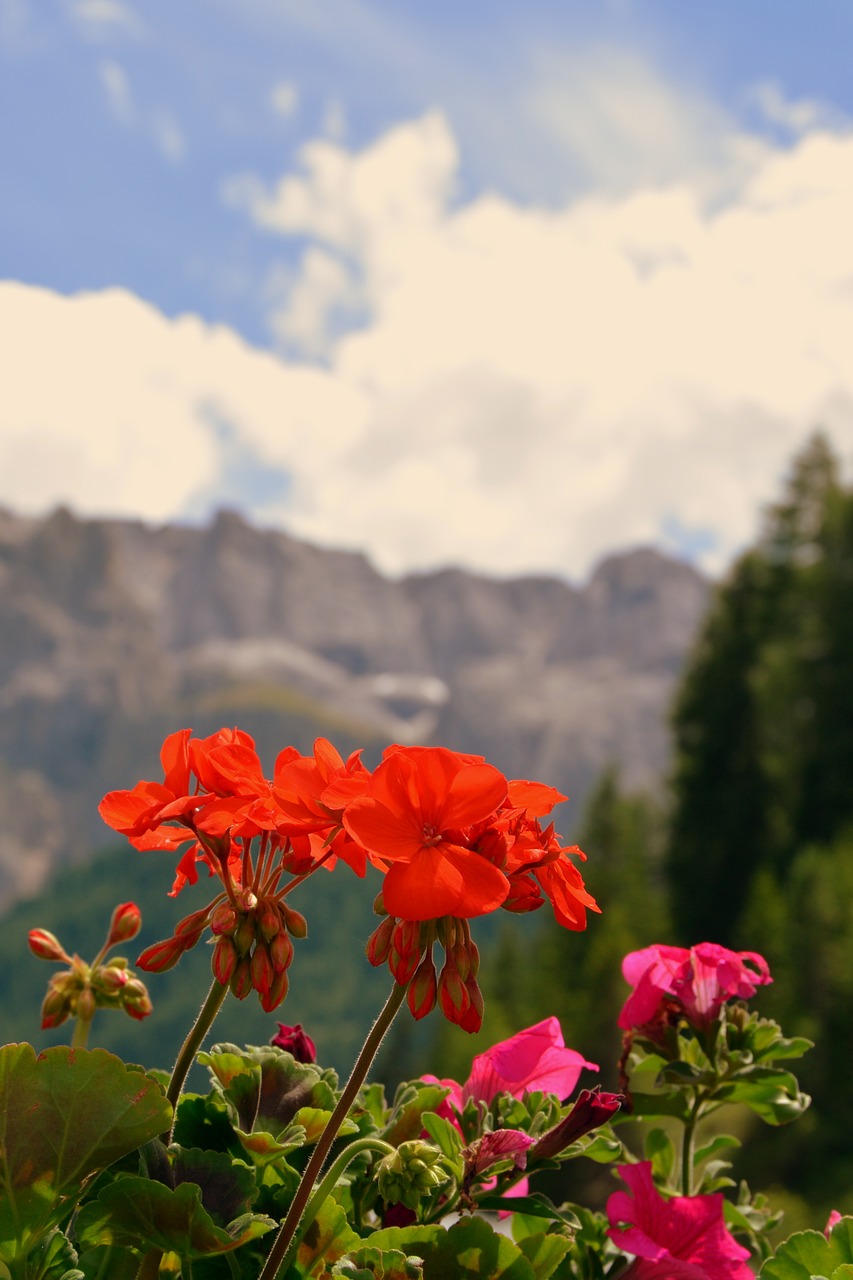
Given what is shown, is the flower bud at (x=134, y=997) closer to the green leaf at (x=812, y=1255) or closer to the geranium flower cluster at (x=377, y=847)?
the geranium flower cluster at (x=377, y=847)

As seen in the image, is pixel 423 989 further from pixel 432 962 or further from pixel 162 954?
pixel 162 954

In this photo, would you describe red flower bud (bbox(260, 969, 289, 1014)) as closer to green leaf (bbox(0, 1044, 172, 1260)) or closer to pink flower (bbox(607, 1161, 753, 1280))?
green leaf (bbox(0, 1044, 172, 1260))

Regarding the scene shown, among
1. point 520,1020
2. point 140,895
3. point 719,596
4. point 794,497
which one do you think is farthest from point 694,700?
point 140,895

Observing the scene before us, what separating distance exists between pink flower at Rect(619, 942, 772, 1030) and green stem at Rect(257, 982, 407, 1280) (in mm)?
610

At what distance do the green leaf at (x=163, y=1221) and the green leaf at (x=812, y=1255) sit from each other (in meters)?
0.68

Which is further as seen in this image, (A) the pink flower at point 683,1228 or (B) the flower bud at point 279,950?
(A) the pink flower at point 683,1228

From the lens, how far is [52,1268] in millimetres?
1236

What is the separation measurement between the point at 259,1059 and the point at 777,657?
4028 centimetres

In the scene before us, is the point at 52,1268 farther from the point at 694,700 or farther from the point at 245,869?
the point at 694,700

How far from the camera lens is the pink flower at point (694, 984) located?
1.70 m

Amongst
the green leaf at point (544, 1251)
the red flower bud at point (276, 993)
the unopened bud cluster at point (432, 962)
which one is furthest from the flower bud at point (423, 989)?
the green leaf at point (544, 1251)

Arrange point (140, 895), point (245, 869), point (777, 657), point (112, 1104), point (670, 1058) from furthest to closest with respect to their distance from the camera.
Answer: point (140, 895) < point (777, 657) < point (670, 1058) < point (245, 869) < point (112, 1104)

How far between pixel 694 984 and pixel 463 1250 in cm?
55

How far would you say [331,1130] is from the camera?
45.1 inches
